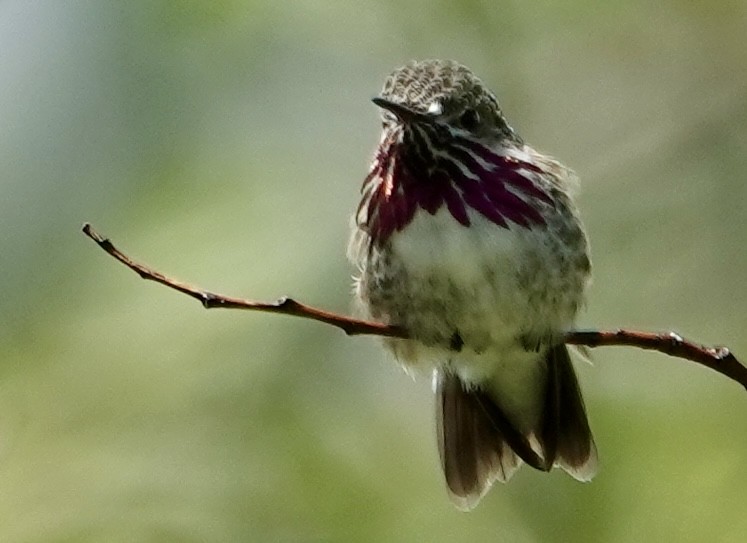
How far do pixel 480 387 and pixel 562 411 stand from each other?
275mm

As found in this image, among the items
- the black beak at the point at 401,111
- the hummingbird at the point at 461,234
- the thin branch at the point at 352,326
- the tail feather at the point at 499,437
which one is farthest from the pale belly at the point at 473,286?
the thin branch at the point at 352,326

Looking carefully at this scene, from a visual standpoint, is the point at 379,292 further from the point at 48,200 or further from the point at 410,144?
the point at 48,200

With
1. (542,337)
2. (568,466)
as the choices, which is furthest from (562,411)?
(542,337)

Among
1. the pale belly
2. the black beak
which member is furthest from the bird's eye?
the pale belly

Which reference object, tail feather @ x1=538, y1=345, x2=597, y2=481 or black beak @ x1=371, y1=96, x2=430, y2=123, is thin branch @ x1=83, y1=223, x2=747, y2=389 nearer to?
black beak @ x1=371, y1=96, x2=430, y2=123

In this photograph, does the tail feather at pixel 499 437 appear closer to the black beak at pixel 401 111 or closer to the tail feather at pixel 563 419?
the tail feather at pixel 563 419

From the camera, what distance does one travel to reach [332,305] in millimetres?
4938

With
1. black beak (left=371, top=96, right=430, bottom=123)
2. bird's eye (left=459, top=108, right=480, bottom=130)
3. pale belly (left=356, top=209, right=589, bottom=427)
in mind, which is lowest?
pale belly (left=356, top=209, right=589, bottom=427)

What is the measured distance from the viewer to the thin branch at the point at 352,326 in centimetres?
258

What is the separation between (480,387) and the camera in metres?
4.05

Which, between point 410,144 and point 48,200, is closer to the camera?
point 410,144

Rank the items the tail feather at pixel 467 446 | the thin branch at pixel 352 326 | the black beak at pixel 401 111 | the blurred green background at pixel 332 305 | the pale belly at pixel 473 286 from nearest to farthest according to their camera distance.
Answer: the thin branch at pixel 352 326, the black beak at pixel 401 111, the pale belly at pixel 473 286, the tail feather at pixel 467 446, the blurred green background at pixel 332 305

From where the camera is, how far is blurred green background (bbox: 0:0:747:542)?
468cm

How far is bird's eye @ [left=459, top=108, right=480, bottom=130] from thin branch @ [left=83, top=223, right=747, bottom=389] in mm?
911
